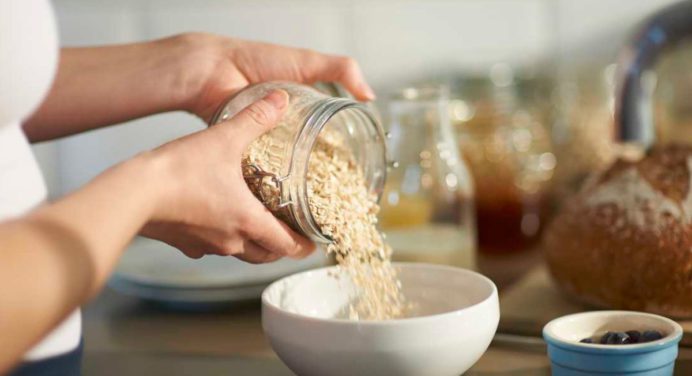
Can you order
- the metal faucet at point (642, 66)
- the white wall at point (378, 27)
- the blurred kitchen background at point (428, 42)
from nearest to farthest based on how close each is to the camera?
the metal faucet at point (642, 66) < the blurred kitchen background at point (428, 42) < the white wall at point (378, 27)

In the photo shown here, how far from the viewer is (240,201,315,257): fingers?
66cm

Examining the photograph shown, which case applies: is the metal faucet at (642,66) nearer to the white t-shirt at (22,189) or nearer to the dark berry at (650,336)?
the dark berry at (650,336)

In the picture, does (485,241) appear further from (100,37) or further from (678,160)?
(100,37)

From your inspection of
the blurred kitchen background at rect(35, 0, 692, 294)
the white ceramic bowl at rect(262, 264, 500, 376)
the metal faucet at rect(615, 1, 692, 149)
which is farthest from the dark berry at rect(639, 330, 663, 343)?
the blurred kitchen background at rect(35, 0, 692, 294)

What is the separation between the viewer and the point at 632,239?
0.84 meters

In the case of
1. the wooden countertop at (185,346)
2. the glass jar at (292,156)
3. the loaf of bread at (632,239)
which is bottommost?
the wooden countertop at (185,346)

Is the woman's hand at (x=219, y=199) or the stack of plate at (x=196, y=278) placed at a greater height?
the woman's hand at (x=219, y=199)

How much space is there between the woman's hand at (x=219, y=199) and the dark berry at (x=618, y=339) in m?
0.25

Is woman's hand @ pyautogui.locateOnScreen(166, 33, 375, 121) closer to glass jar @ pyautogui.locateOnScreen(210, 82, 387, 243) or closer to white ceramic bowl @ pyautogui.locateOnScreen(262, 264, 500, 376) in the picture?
glass jar @ pyautogui.locateOnScreen(210, 82, 387, 243)

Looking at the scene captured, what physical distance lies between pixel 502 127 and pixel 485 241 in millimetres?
161

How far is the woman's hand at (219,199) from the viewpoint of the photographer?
22.6 inches

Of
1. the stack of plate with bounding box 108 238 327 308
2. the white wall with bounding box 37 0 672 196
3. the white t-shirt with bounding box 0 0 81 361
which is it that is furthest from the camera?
the white wall with bounding box 37 0 672 196

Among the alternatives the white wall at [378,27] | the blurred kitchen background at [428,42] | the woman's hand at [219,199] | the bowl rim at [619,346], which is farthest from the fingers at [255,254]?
the white wall at [378,27]

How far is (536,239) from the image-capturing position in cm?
122
